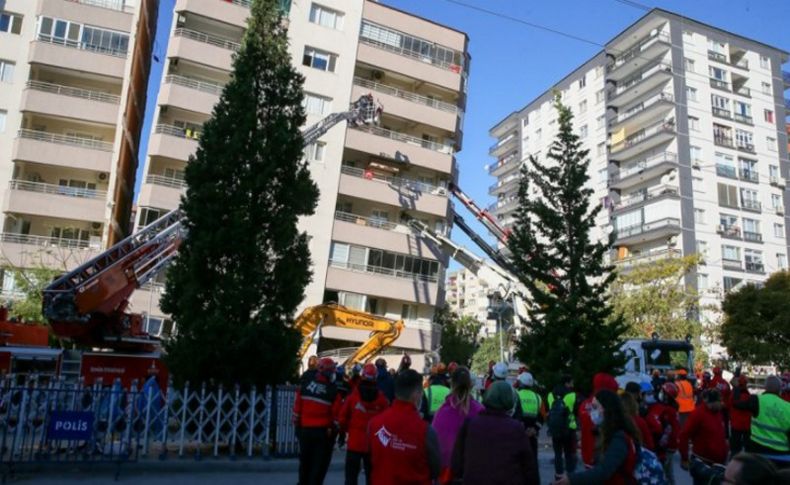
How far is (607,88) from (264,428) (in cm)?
5387

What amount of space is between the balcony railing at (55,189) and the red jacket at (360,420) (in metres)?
29.3

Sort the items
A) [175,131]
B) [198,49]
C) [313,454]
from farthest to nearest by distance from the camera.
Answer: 1. [198,49]
2. [175,131]
3. [313,454]

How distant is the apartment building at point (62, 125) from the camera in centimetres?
3016

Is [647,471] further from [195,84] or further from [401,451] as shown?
[195,84]

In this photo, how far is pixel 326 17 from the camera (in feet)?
119

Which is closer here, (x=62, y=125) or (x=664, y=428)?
(x=664, y=428)

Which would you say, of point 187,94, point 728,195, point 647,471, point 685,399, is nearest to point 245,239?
point 647,471

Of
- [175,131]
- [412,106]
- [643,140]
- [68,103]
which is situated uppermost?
[643,140]

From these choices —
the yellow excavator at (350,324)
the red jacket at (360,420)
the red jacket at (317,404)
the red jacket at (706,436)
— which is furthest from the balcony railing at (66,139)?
the red jacket at (706,436)

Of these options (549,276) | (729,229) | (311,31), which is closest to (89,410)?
(549,276)

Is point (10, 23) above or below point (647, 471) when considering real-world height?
above

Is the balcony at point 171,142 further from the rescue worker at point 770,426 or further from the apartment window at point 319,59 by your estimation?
the rescue worker at point 770,426

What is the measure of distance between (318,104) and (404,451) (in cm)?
3283

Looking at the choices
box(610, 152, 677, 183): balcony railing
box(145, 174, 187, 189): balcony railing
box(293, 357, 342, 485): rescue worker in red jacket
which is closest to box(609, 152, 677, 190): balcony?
box(610, 152, 677, 183): balcony railing
